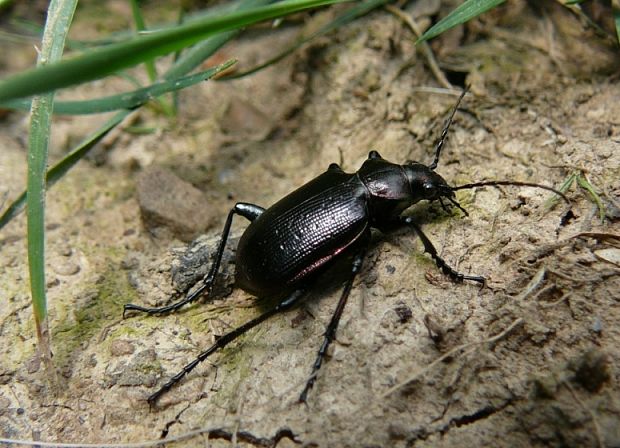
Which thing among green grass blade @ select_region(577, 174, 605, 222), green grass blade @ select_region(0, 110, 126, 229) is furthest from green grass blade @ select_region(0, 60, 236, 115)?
green grass blade @ select_region(577, 174, 605, 222)

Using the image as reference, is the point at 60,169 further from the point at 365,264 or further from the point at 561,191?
the point at 561,191

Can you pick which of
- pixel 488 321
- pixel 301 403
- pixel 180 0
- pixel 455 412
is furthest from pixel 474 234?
pixel 180 0

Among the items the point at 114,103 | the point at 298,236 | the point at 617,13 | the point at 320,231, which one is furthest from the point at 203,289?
the point at 617,13

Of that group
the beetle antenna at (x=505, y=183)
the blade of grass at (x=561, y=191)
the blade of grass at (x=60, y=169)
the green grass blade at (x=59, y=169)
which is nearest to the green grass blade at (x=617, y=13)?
the blade of grass at (x=561, y=191)

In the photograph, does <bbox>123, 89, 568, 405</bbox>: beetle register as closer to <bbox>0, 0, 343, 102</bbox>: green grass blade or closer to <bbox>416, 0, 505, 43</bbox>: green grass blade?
<bbox>416, 0, 505, 43</bbox>: green grass blade

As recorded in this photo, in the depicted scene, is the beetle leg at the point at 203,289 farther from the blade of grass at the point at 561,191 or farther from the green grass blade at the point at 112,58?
the blade of grass at the point at 561,191

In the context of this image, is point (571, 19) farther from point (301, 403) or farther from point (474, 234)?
point (301, 403)
